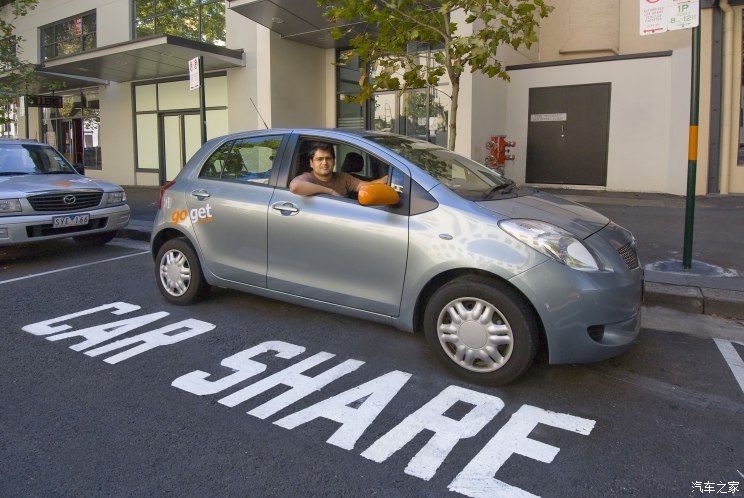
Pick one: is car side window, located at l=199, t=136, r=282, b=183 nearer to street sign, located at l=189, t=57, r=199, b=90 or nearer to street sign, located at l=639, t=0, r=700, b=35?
street sign, located at l=639, t=0, r=700, b=35

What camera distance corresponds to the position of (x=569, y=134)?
44.2ft

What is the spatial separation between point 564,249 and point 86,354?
3435 mm

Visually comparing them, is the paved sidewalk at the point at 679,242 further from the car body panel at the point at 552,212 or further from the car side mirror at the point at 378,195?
the car side mirror at the point at 378,195

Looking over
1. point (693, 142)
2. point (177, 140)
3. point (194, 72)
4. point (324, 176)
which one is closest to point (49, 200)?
point (194, 72)

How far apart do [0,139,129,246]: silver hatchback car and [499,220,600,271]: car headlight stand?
20.3ft

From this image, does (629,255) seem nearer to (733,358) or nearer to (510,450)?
(733,358)

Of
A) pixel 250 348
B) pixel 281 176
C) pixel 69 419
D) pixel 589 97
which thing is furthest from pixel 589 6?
pixel 69 419

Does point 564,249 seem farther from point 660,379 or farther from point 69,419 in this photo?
point 69,419

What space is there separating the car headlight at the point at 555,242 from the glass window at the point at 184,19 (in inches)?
550

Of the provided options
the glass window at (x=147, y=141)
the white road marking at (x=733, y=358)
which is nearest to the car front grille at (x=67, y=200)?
the white road marking at (x=733, y=358)

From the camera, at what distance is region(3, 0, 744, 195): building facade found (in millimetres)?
11383

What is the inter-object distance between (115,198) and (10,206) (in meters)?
1.45

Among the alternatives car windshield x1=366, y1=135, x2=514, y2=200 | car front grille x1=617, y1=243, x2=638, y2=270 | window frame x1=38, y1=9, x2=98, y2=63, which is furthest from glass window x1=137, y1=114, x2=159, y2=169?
car front grille x1=617, y1=243, x2=638, y2=270

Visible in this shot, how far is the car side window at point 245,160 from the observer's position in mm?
4781
